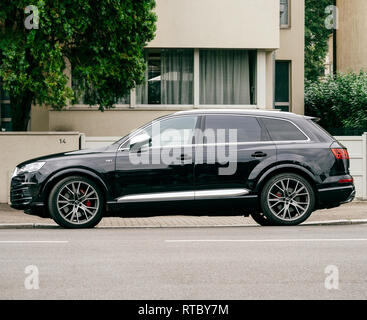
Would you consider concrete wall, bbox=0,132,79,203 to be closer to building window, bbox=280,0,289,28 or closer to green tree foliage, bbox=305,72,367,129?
green tree foliage, bbox=305,72,367,129

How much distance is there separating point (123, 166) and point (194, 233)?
4.91 feet

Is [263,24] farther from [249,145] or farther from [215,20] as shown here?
[249,145]

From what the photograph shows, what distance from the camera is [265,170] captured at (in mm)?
11891

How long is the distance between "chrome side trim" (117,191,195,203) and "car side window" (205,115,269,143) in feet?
3.49

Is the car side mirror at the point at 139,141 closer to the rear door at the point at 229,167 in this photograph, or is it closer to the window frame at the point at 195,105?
the rear door at the point at 229,167

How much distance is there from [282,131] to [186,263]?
176 inches

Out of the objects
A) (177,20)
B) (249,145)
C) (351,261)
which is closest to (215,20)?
(177,20)

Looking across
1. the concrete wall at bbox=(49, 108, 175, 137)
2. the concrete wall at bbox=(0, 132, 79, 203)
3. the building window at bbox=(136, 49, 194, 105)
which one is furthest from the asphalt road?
the building window at bbox=(136, 49, 194, 105)

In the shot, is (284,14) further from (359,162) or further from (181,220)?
(181,220)

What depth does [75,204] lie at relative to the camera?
38.8 ft

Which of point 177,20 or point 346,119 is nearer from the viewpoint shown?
point 177,20

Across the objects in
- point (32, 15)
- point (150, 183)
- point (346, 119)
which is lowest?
point (150, 183)

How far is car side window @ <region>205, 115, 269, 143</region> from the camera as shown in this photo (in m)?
12.1

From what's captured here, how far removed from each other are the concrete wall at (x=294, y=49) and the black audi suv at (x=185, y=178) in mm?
14944
